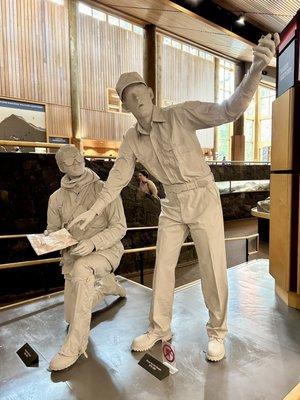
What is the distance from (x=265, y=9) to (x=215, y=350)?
9.94m

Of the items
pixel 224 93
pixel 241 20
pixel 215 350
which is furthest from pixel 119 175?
pixel 224 93

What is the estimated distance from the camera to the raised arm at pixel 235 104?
1564 mm

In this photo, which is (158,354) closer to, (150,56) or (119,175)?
(119,175)

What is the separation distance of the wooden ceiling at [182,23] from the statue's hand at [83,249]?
7.95 m

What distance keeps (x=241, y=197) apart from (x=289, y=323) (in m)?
6.57

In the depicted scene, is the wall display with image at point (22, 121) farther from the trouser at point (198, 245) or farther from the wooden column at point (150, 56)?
the trouser at point (198, 245)

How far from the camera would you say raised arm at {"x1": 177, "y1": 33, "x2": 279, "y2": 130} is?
5.13 feet

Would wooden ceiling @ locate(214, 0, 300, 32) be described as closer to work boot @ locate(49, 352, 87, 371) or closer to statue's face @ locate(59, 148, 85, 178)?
statue's face @ locate(59, 148, 85, 178)

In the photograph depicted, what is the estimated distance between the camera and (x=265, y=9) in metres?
9.05

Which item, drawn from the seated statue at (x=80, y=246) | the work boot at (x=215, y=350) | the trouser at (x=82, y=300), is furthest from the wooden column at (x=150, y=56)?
the work boot at (x=215, y=350)

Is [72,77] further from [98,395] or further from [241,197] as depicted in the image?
[98,395]

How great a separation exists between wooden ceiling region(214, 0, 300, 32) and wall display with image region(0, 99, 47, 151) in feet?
21.4

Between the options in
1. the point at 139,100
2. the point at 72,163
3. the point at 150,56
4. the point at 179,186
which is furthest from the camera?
the point at 150,56

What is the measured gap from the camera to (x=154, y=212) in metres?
5.14
